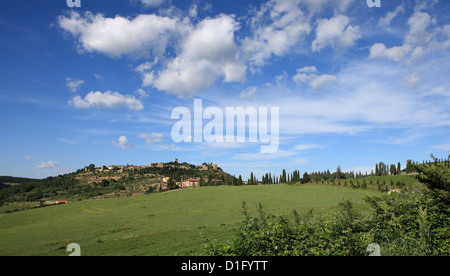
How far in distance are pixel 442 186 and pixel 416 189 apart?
352 centimetres

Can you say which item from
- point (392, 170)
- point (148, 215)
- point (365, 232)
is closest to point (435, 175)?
point (365, 232)

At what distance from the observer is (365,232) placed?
32.7 ft

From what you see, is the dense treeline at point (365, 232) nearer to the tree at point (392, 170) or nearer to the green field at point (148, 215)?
the green field at point (148, 215)

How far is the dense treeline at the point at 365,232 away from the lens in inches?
291

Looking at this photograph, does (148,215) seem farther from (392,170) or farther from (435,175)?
(392,170)

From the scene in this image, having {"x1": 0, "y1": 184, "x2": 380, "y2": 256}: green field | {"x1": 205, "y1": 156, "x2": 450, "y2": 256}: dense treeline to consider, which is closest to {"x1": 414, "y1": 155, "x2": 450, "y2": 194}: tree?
{"x1": 205, "y1": 156, "x2": 450, "y2": 256}: dense treeline

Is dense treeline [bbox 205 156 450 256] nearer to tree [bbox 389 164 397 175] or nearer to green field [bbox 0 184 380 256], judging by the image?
green field [bbox 0 184 380 256]

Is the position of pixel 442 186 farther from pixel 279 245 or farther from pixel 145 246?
pixel 145 246

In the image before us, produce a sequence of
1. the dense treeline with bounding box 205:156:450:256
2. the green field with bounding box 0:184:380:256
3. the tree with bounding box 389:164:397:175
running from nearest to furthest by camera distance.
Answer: the dense treeline with bounding box 205:156:450:256, the green field with bounding box 0:184:380:256, the tree with bounding box 389:164:397:175

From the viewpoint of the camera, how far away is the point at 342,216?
9977 millimetres

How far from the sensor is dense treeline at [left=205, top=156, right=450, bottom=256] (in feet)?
24.2

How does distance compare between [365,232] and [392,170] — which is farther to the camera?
[392,170]

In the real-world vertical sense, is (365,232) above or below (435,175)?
below
